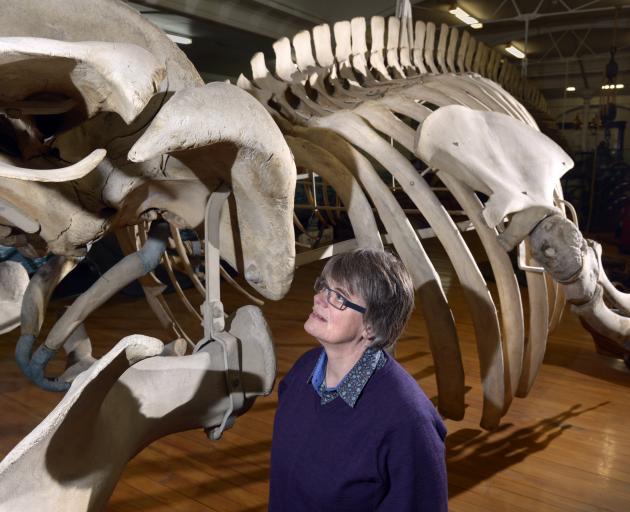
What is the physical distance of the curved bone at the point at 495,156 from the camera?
193 centimetres

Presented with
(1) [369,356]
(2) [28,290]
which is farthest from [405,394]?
(2) [28,290]

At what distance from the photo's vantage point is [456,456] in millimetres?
2730

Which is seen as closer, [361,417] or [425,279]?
[361,417]

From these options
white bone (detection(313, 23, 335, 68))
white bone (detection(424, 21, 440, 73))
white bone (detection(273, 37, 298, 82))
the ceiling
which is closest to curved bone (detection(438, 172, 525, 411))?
white bone (detection(273, 37, 298, 82))

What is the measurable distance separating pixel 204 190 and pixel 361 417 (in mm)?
678

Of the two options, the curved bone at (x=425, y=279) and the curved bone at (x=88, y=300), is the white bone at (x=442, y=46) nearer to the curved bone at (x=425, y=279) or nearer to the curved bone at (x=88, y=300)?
the curved bone at (x=425, y=279)

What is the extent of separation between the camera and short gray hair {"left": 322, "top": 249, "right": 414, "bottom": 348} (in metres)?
1.11

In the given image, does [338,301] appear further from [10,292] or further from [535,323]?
[535,323]

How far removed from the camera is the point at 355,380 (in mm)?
1114

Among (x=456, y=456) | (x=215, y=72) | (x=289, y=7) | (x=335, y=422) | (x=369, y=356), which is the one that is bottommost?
(x=456, y=456)

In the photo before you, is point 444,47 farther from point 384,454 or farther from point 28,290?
point 384,454

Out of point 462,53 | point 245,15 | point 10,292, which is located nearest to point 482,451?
point 10,292

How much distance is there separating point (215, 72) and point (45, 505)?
569 cm

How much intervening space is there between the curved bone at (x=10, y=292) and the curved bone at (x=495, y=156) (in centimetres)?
132
